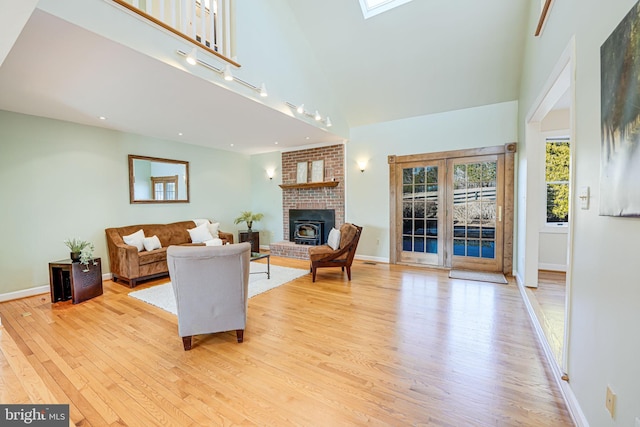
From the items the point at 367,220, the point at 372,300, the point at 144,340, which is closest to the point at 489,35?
the point at 367,220

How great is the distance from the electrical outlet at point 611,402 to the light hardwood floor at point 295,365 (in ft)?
1.54

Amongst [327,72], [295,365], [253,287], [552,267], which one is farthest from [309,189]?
[552,267]

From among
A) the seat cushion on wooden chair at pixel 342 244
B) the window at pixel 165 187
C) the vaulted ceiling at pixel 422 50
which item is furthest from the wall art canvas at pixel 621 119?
the window at pixel 165 187

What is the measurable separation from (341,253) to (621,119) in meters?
3.53

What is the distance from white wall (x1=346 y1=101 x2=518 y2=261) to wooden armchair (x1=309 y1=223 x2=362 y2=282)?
1473 mm

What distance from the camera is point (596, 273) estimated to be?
141cm

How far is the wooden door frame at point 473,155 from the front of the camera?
4453 millimetres

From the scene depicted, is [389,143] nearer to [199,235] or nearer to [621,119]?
[199,235]

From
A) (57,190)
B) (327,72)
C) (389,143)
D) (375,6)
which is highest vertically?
(375,6)

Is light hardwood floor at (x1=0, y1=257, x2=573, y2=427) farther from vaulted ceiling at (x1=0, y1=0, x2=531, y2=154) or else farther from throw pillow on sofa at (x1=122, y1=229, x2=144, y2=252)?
vaulted ceiling at (x1=0, y1=0, x2=531, y2=154)

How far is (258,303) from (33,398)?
2.04 meters

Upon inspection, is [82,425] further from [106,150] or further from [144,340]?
[106,150]

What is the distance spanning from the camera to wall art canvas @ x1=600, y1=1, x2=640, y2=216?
3.32 ft

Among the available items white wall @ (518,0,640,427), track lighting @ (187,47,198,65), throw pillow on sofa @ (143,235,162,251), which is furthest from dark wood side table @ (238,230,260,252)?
white wall @ (518,0,640,427)
